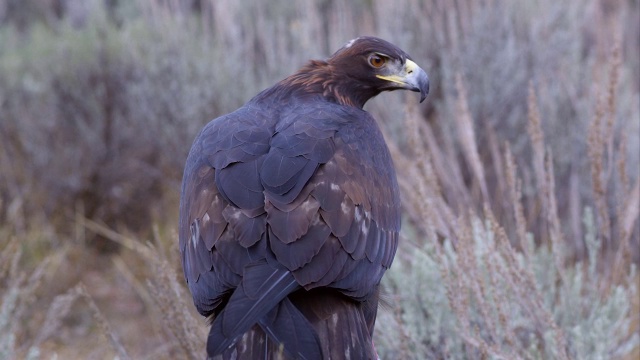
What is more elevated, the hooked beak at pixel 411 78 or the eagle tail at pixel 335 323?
the hooked beak at pixel 411 78

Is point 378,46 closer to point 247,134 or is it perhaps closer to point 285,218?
point 247,134

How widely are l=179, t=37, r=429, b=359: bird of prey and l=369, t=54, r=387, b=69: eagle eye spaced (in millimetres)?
471

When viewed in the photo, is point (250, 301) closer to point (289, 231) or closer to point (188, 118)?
point (289, 231)

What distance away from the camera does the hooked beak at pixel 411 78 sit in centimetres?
360

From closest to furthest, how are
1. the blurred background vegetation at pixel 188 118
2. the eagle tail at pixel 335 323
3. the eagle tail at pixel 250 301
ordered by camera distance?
the eagle tail at pixel 250 301 → the eagle tail at pixel 335 323 → the blurred background vegetation at pixel 188 118

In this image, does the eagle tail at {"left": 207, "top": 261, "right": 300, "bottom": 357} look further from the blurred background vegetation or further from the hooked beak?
the blurred background vegetation

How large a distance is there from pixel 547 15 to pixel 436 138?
3.43ft

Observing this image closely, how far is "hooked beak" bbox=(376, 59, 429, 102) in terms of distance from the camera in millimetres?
3596

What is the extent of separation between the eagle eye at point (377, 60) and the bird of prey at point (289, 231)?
18.5 inches

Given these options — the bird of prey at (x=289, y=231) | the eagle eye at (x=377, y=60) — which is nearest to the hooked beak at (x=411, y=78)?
the eagle eye at (x=377, y=60)

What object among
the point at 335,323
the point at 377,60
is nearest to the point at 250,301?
the point at 335,323

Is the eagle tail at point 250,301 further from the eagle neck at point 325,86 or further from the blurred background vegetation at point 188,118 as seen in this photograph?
the blurred background vegetation at point 188,118

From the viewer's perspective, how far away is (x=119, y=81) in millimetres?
6414

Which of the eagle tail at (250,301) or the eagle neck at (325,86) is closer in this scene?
the eagle tail at (250,301)
